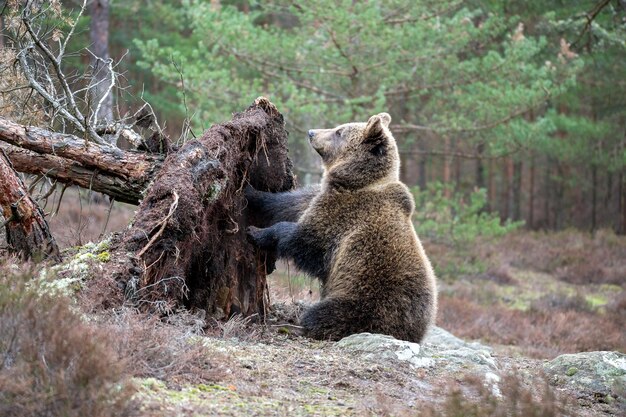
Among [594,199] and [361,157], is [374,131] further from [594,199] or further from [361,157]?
[594,199]

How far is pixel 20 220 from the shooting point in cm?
616

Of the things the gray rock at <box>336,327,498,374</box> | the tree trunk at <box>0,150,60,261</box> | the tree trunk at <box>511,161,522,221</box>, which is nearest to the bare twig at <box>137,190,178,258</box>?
the tree trunk at <box>0,150,60,261</box>

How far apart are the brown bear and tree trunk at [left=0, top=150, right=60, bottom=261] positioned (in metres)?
2.21

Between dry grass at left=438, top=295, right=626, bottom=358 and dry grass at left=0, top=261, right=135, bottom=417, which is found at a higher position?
dry grass at left=0, top=261, right=135, bottom=417

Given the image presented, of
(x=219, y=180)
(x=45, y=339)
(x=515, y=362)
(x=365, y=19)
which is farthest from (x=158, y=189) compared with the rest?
(x=365, y=19)

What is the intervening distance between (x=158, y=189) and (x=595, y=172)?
1160 inches

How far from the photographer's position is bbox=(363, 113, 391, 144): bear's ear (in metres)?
8.23

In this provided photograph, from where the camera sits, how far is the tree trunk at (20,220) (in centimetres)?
611

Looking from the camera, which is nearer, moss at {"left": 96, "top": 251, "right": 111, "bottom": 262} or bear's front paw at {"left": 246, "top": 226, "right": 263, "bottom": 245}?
moss at {"left": 96, "top": 251, "right": 111, "bottom": 262}

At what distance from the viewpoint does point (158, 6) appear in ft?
91.9

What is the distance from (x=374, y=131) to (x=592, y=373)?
3296 millimetres

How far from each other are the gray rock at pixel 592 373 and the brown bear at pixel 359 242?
1.38 m

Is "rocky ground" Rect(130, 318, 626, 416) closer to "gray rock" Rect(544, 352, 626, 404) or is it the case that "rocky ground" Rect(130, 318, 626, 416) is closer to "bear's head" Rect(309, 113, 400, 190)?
"gray rock" Rect(544, 352, 626, 404)

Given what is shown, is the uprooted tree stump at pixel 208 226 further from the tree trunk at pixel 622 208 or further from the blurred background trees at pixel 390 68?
the tree trunk at pixel 622 208
